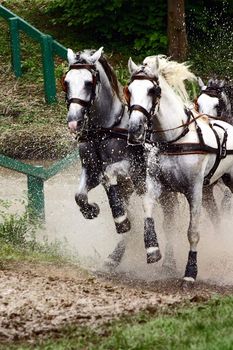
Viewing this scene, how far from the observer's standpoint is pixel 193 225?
965 cm

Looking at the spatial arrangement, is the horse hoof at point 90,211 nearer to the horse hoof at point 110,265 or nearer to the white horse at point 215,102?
the horse hoof at point 110,265

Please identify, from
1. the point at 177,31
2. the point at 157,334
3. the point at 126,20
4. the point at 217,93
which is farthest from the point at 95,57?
the point at 126,20

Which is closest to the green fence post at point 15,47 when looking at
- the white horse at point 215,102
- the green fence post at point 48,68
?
the green fence post at point 48,68

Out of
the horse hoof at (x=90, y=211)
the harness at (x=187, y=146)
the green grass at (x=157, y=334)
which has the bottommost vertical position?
the green grass at (x=157, y=334)

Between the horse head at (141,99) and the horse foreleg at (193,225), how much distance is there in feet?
2.94

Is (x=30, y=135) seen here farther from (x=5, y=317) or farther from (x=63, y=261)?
(x=5, y=317)

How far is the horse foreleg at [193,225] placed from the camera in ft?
31.0

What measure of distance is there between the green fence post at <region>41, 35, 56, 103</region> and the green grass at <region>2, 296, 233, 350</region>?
10.7m

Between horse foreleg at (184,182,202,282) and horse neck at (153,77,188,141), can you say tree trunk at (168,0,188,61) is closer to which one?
horse neck at (153,77,188,141)

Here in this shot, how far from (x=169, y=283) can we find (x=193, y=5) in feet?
36.0

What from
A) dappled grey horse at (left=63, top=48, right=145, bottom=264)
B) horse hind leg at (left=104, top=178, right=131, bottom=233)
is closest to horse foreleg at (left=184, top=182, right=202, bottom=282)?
dappled grey horse at (left=63, top=48, right=145, bottom=264)

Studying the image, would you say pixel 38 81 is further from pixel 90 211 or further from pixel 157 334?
pixel 157 334

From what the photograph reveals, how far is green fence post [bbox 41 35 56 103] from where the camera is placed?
17.4 m

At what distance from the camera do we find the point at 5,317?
715 cm
